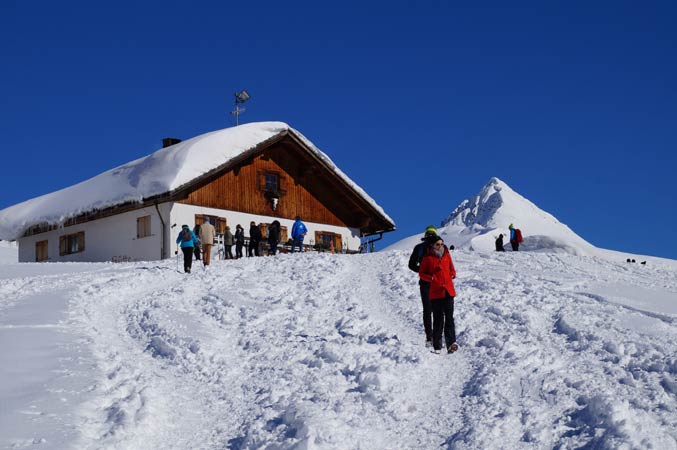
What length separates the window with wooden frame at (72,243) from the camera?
34.8 meters

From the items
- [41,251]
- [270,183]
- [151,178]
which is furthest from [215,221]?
[41,251]

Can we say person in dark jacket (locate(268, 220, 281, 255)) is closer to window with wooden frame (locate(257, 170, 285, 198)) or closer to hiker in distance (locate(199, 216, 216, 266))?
hiker in distance (locate(199, 216, 216, 266))

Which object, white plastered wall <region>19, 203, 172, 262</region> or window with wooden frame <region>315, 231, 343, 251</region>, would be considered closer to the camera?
white plastered wall <region>19, 203, 172, 262</region>

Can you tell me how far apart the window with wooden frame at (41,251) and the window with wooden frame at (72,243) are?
52.8 inches

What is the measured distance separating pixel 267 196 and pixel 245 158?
221 centimetres

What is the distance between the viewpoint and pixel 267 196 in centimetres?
3491

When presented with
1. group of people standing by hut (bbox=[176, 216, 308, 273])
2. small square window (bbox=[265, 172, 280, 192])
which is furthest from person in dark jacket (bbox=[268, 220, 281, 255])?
small square window (bbox=[265, 172, 280, 192])

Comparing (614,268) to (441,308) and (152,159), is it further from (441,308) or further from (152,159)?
(152,159)

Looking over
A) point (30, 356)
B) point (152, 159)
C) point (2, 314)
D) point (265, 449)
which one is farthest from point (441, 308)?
point (152, 159)

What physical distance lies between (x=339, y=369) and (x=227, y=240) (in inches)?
707

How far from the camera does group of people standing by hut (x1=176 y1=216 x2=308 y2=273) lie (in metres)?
20.5

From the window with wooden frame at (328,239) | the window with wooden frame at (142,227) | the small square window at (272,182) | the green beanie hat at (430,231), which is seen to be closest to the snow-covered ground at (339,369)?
the green beanie hat at (430,231)

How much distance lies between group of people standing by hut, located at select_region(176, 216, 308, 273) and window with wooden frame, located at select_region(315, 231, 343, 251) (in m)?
5.34

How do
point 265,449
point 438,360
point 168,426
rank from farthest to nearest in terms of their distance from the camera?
point 438,360
point 168,426
point 265,449
